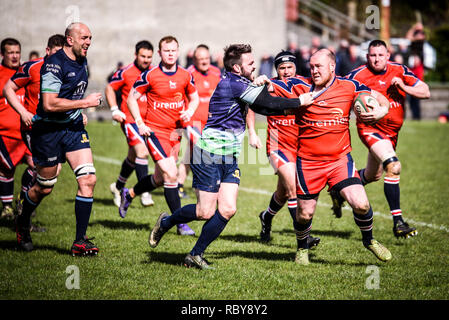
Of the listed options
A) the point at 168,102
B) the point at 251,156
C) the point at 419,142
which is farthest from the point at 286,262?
the point at 419,142

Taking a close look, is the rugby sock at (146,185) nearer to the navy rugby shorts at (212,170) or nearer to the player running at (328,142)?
the navy rugby shorts at (212,170)

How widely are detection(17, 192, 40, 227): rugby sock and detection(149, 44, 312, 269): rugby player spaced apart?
6.88 ft

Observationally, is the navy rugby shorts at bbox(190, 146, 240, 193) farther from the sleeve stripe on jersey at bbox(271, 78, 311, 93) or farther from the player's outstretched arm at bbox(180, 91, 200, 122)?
the player's outstretched arm at bbox(180, 91, 200, 122)

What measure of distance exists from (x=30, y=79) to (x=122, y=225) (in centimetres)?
253

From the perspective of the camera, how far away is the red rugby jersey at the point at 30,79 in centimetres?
757

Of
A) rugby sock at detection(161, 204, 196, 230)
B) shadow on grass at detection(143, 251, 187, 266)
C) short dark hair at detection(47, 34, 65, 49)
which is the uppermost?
short dark hair at detection(47, 34, 65, 49)

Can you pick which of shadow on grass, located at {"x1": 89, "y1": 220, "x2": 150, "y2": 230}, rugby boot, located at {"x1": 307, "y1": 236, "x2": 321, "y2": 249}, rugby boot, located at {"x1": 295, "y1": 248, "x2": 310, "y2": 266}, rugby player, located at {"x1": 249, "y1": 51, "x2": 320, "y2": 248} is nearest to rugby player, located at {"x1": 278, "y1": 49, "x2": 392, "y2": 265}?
rugby boot, located at {"x1": 295, "y1": 248, "x2": 310, "y2": 266}

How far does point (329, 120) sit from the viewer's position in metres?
6.37

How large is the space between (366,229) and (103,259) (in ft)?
10.1

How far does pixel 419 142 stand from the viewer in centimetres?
1878

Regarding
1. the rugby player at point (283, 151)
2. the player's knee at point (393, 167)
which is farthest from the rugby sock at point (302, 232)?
the player's knee at point (393, 167)

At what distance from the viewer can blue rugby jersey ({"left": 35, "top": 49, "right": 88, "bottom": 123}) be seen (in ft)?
21.4

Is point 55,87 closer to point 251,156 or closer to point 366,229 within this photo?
point 366,229

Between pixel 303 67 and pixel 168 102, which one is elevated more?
pixel 303 67
